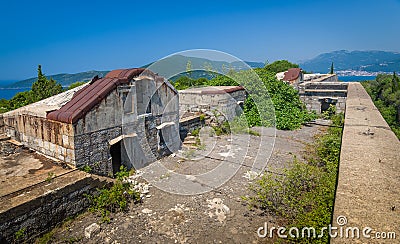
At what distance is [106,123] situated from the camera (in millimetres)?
6316

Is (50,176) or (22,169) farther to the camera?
(22,169)

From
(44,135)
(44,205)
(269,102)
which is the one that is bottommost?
(44,205)

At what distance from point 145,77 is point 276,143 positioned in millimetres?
5877

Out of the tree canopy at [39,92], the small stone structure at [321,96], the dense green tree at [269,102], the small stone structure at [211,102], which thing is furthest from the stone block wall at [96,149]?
the small stone structure at [321,96]

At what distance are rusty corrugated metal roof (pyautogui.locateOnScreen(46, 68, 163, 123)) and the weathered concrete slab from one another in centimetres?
520

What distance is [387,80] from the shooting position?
23.5 meters

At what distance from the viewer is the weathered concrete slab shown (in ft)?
7.14

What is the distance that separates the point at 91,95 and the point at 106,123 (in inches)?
30.7

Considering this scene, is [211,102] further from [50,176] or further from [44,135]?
[50,176]

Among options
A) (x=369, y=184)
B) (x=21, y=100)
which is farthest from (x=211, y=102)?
(x=21, y=100)

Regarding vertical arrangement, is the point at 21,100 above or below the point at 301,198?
above

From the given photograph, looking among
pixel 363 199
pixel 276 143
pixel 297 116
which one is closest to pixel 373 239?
pixel 363 199

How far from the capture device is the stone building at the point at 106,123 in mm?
5715

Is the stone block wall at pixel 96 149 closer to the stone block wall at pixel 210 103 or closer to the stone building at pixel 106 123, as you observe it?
the stone building at pixel 106 123
